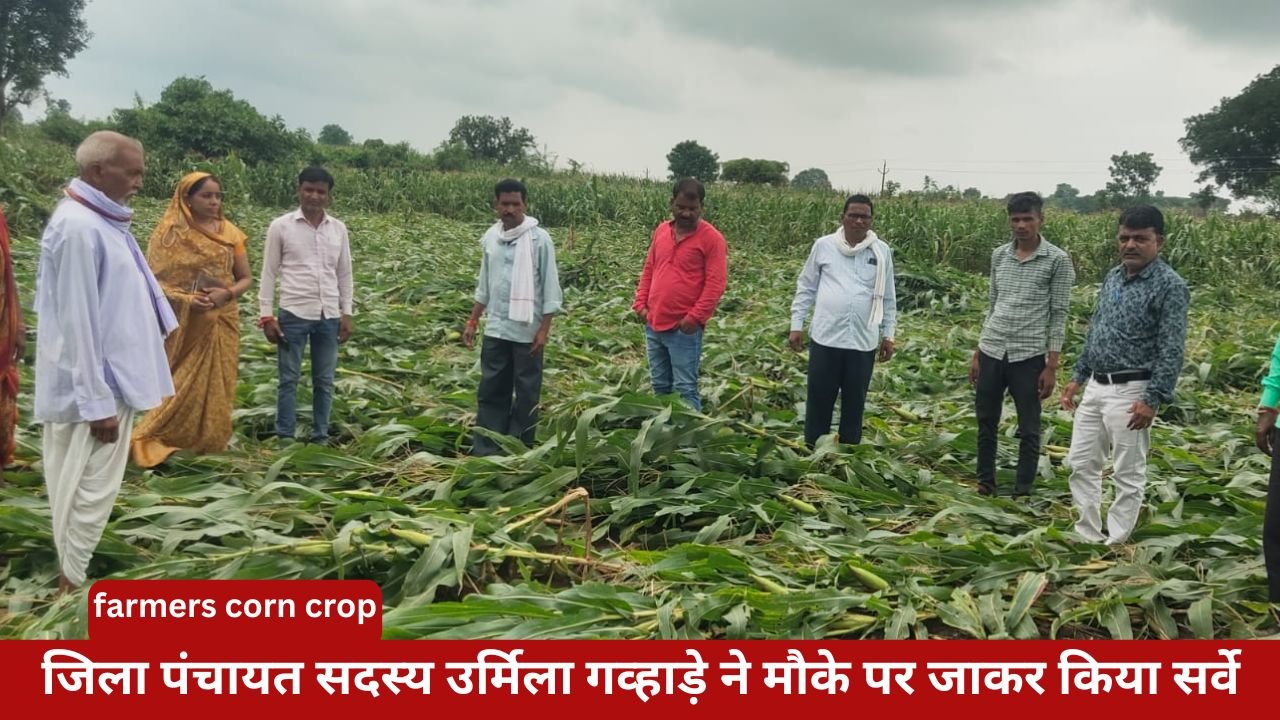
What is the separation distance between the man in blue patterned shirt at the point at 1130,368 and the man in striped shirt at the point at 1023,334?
45 centimetres

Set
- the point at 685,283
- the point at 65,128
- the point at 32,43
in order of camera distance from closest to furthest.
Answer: the point at 685,283 < the point at 65,128 < the point at 32,43

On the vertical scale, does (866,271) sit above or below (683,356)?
above

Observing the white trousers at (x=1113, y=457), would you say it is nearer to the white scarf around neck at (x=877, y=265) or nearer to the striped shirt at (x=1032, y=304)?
the striped shirt at (x=1032, y=304)

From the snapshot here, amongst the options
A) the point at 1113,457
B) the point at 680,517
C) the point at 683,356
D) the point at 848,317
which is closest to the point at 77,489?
the point at 680,517

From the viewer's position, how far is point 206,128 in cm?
2422

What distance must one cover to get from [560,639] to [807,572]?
37.3 inches

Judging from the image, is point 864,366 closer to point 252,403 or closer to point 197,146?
point 252,403

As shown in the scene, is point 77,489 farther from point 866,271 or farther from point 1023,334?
point 1023,334

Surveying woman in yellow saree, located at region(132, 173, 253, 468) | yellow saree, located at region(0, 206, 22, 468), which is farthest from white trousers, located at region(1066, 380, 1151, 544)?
yellow saree, located at region(0, 206, 22, 468)

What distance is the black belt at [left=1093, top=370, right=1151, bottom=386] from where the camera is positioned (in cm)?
324

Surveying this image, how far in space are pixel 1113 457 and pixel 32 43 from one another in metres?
50.6

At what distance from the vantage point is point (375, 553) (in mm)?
2633

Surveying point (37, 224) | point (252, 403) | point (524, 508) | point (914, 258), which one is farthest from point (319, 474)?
point (37, 224)

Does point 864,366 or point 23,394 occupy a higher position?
point 864,366
